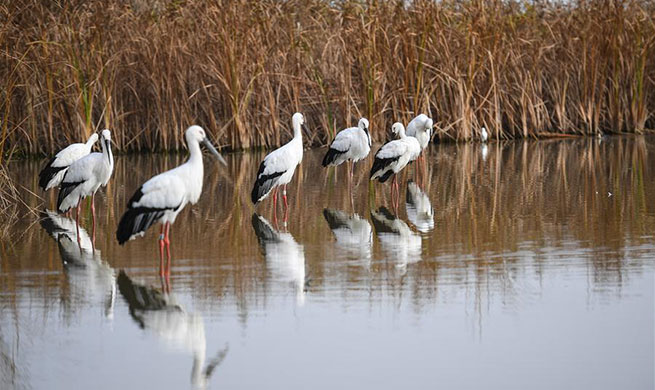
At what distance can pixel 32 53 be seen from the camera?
56.4 feet

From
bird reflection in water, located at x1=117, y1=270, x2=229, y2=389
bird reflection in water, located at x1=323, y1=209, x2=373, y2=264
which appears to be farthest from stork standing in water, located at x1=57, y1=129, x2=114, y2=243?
bird reflection in water, located at x1=117, y1=270, x2=229, y2=389

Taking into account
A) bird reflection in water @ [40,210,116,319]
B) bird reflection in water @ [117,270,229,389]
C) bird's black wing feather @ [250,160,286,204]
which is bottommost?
bird reflection in water @ [117,270,229,389]

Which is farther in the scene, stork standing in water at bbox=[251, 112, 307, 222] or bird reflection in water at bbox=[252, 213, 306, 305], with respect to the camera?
stork standing in water at bbox=[251, 112, 307, 222]

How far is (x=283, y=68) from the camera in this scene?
18719 mm

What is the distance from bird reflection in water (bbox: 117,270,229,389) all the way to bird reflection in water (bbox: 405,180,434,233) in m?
3.19

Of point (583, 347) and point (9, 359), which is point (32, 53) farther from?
point (583, 347)

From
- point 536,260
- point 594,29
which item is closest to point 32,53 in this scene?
point 594,29

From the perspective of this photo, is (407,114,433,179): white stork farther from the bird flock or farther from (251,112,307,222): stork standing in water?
(251,112,307,222): stork standing in water

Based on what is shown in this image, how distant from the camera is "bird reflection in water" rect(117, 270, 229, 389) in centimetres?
553

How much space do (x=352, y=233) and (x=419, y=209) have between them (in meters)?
1.81

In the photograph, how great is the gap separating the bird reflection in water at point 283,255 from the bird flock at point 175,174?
0.76 m

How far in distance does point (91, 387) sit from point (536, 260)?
383 cm

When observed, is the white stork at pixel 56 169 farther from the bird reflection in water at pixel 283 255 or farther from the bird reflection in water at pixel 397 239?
the bird reflection in water at pixel 397 239

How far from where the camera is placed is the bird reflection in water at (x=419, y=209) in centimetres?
1002
